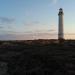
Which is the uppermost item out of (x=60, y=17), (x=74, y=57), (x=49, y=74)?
(x=60, y=17)

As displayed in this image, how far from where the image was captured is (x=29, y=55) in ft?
37.8

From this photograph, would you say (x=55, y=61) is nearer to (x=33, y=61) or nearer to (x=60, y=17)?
(x=33, y=61)

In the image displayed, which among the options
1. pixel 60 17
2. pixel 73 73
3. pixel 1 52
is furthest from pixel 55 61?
pixel 60 17

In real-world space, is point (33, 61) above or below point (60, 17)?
below

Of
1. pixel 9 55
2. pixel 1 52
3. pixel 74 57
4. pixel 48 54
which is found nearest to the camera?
pixel 74 57

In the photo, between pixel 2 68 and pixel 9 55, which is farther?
pixel 9 55

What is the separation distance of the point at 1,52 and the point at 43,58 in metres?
3.83

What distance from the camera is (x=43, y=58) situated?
1077cm

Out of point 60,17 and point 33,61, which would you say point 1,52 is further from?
point 60,17

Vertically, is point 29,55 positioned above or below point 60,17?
below

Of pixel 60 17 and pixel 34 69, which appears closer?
pixel 34 69

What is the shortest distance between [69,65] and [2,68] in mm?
3687

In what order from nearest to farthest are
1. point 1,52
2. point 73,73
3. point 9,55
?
point 73,73, point 9,55, point 1,52

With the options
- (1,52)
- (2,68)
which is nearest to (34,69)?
(2,68)
